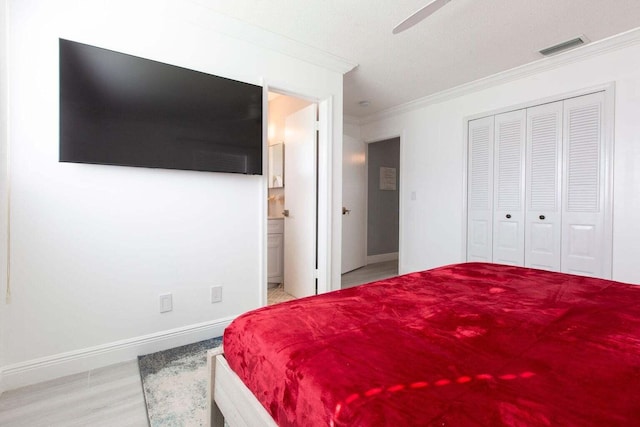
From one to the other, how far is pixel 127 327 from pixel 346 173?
3337 mm

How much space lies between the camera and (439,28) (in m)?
2.47

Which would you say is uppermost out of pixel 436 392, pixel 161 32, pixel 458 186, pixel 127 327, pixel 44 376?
pixel 161 32

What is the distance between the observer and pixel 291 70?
2744 millimetres

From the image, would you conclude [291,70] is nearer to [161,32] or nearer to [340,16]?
[340,16]

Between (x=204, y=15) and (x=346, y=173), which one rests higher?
(x=204, y=15)

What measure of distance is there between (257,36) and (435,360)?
8.66 ft

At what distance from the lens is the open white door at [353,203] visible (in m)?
4.50

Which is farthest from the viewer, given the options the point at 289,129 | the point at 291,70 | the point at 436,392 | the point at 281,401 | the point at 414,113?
the point at 414,113

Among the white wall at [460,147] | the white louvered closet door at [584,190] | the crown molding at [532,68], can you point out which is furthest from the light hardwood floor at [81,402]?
the crown molding at [532,68]

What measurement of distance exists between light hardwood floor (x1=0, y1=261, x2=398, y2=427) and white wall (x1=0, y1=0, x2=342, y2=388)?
0.11 meters

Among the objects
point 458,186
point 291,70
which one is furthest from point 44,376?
point 458,186

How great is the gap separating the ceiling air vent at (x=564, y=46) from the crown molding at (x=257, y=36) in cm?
179

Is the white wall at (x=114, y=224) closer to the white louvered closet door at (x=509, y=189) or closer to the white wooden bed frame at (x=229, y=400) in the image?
the white wooden bed frame at (x=229, y=400)

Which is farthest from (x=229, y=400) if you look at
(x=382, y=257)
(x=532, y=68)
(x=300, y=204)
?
(x=382, y=257)
